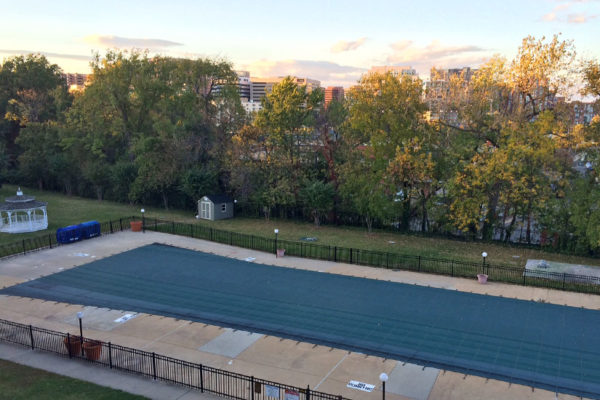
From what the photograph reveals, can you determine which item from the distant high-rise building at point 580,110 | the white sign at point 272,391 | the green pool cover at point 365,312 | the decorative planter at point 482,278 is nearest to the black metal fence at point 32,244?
the green pool cover at point 365,312

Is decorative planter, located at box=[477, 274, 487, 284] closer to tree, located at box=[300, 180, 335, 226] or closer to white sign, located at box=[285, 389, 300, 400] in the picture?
white sign, located at box=[285, 389, 300, 400]

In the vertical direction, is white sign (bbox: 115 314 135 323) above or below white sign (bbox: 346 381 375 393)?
below

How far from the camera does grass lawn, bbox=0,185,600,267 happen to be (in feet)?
106

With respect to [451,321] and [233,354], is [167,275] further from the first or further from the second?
[451,321]

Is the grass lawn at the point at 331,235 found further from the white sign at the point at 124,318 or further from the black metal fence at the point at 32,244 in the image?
the white sign at the point at 124,318

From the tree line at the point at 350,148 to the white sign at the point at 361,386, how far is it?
2150cm

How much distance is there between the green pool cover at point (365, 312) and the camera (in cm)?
1655

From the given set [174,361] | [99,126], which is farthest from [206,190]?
[174,361]

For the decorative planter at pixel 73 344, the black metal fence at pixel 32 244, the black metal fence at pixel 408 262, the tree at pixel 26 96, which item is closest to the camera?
the decorative planter at pixel 73 344

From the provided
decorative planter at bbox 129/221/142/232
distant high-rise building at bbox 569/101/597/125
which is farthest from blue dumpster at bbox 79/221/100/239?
distant high-rise building at bbox 569/101/597/125

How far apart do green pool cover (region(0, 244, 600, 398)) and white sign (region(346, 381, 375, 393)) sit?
Answer: 221cm

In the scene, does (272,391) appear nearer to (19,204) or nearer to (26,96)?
(19,204)

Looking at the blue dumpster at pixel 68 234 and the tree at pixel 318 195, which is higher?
the tree at pixel 318 195

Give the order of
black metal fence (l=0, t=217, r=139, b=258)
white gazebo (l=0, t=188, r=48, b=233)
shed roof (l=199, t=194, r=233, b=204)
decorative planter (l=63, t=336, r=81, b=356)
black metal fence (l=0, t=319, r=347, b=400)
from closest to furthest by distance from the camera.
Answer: black metal fence (l=0, t=319, r=347, b=400)
decorative planter (l=63, t=336, r=81, b=356)
black metal fence (l=0, t=217, r=139, b=258)
white gazebo (l=0, t=188, r=48, b=233)
shed roof (l=199, t=194, r=233, b=204)
